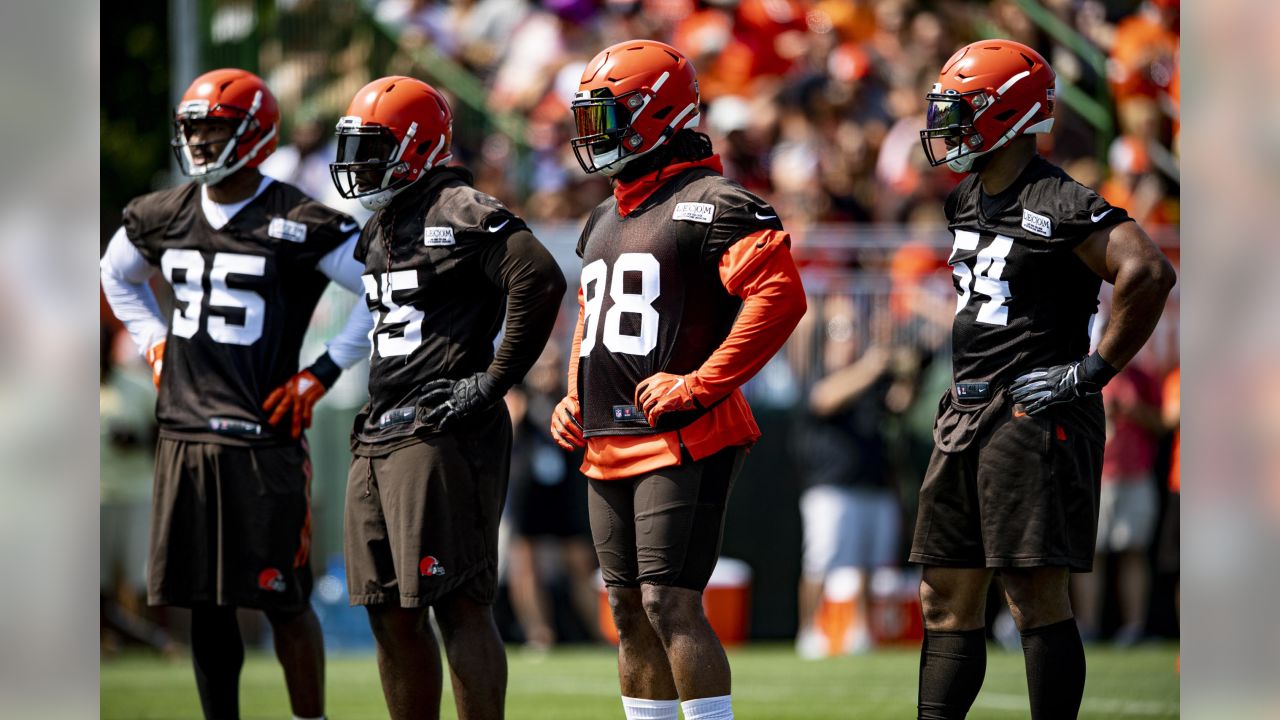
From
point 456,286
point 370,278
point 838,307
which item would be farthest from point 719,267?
point 838,307

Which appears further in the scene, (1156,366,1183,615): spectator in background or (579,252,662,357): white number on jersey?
(1156,366,1183,615): spectator in background

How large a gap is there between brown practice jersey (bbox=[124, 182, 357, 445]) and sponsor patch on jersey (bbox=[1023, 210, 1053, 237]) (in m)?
2.47

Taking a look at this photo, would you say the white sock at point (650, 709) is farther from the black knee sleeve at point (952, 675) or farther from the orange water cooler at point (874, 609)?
the orange water cooler at point (874, 609)

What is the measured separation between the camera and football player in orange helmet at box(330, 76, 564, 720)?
4.88m

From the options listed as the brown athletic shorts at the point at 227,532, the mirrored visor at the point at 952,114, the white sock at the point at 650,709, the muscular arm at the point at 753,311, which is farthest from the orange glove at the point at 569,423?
the mirrored visor at the point at 952,114

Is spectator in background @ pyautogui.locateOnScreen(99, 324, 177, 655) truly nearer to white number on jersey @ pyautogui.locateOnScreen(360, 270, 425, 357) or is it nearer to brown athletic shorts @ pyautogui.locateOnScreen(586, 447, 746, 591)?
white number on jersey @ pyautogui.locateOnScreen(360, 270, 425, 357)

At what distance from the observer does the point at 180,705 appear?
327 inches

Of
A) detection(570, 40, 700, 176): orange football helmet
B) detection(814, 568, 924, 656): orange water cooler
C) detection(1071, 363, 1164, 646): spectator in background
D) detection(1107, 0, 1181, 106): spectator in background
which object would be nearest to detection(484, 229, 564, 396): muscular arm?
detection(570, 40, 700, 176): orange football helmet

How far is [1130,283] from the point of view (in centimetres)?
455

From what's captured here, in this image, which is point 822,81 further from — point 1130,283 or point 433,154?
point 1130,283

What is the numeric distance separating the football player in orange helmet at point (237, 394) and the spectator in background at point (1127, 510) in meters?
7.10

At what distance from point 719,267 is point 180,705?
4.89m

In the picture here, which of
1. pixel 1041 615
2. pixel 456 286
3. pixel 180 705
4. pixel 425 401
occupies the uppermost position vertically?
pixel 456 286
